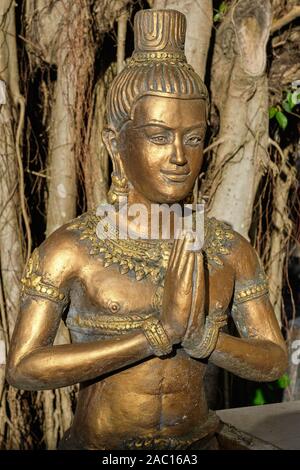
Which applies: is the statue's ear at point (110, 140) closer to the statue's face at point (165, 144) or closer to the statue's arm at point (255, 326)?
the statue's face at point (165, 144)

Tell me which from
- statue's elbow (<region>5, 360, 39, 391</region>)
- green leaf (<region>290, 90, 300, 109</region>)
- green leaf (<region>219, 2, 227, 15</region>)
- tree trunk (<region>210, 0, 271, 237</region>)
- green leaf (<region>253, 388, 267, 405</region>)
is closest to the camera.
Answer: statue's elbow (<region>5, 360, 39, 391</region>)

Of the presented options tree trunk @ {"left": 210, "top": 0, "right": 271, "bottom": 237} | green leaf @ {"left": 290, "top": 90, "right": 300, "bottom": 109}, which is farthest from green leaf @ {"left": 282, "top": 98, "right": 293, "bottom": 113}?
tree trunk @ {"left": 210, "top": 0, "right": 271, "bottom": 237}

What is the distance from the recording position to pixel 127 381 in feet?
7.04

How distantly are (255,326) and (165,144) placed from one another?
66 cm

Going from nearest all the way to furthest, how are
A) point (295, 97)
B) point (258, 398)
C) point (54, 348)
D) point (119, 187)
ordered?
point (54, 348) → point (119, 187) → point (295, 97) → point (258, 398)

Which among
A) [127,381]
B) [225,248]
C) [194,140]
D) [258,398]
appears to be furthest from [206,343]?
[258,398]

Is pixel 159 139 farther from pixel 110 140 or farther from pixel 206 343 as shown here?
pixel 206 343

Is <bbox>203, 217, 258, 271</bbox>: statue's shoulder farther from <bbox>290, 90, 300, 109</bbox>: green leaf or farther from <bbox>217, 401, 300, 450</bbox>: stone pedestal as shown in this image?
<bbox>290, 90, 300, 109</bbox>: green leaf

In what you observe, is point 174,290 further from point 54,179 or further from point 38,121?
point 38,121

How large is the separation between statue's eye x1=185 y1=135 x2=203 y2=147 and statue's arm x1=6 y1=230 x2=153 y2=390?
1.50ft

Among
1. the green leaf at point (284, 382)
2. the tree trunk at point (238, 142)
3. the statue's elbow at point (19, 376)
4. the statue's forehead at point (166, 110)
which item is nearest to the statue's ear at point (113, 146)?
the statue's forehead at point (166, 110)

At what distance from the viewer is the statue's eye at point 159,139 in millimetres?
2111

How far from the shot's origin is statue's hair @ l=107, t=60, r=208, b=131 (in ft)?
6.84

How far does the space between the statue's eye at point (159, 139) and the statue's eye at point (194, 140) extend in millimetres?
65
